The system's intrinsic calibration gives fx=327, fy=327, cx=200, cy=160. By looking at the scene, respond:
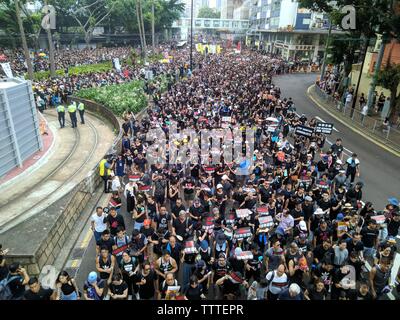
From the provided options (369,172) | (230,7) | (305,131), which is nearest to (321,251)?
(305,131)

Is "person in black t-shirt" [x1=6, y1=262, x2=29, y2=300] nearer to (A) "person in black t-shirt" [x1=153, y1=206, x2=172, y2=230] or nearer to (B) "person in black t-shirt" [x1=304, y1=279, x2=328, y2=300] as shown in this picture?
(A) "person in black t-shirt" [x1=153, y1=206, x2=172, y2=230]

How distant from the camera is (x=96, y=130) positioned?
68.7 ft

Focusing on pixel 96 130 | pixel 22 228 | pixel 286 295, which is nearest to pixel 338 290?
pixel 286 295

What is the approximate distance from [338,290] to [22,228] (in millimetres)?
8267

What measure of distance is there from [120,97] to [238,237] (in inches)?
713

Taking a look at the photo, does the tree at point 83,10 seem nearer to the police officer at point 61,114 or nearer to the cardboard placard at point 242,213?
the police officer at point 61,114

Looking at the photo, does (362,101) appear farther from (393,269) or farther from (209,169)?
(393,269)

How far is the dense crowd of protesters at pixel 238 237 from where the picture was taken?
20.6 feet

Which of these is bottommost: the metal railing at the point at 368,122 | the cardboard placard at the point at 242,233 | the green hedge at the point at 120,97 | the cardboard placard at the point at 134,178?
the metal railing at the point at 368,122

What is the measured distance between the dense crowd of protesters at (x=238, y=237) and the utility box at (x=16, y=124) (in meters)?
4.84

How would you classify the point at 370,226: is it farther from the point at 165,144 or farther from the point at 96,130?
the point at 96,130

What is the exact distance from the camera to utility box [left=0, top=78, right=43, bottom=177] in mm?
13039

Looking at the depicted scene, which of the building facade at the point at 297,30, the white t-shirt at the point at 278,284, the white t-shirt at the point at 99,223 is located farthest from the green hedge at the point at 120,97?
the building facade at the point at 297,30

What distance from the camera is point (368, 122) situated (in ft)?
73.6
